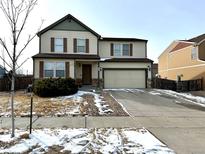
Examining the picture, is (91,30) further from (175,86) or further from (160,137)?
(160,137)

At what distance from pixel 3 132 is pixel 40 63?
17395 mm

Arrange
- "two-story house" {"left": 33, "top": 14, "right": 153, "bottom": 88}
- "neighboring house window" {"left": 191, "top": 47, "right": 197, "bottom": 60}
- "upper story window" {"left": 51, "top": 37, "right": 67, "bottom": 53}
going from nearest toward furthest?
"two-story house" {"left": 33, "top": 14, "right": 153, "bottom": 88} < "upper story window" {"left": 51, "top": 37, "right": 67, "bottom": 53} < "neighboring house window" {"left": 191, "top": 47, "right": 197, "bottom": 60}

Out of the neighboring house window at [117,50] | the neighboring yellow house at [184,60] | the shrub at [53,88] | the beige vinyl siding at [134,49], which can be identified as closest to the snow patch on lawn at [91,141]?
the shrub at [53,88]

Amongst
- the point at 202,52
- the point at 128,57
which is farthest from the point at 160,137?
the point at 202,52

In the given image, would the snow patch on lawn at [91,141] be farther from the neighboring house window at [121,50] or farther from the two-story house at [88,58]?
the neighboring house window at [121,50]

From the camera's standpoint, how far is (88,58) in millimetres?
26906

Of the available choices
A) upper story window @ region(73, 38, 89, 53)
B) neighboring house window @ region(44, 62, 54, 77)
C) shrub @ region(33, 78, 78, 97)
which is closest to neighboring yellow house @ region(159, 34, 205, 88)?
upper story window @ region(73, 38, 89, 53)

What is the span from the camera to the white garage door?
95.3ft

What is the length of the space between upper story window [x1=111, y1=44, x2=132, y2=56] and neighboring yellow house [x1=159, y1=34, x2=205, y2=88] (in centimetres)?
734

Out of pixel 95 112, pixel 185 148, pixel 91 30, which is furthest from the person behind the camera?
pixel 91 30

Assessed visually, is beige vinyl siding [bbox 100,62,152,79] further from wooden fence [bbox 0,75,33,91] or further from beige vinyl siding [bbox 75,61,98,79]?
wooden fence [bbox 0,75,33,91]

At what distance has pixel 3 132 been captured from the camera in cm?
948

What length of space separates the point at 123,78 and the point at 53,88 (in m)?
10.1

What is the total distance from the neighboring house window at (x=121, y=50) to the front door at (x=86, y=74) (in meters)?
3.46
